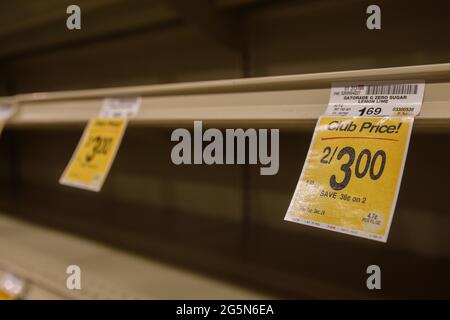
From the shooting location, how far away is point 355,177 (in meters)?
0.44

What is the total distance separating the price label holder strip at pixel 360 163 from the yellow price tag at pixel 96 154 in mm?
368

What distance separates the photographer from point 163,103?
0.73 meters

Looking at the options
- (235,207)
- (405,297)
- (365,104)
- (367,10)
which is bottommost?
(405,297)

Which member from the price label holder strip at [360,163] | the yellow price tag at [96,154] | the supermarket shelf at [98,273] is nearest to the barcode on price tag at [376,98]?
the price label holder strip at [360,163]

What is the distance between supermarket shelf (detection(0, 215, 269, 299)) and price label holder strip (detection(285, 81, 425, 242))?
45cm

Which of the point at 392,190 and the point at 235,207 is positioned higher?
the point at 392,190

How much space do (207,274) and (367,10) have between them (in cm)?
69

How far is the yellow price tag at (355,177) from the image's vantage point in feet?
1.35

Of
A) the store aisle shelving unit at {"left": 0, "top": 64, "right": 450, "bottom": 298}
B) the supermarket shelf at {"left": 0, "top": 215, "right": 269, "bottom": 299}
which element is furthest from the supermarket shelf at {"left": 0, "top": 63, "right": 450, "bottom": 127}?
the supermarket shelf at {"left": 0, "top": 215, "right": 269, "bottom": 299}

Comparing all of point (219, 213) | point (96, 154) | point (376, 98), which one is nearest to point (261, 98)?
point (376, 98)

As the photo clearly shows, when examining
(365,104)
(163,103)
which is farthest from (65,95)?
(365,104)

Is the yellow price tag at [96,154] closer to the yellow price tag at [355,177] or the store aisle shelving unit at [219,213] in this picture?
the store aisle shelving unit at [219,213]

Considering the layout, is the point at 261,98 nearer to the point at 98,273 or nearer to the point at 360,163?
the point at 360,163

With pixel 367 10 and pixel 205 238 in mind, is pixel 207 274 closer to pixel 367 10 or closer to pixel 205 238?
pixel 205 238
